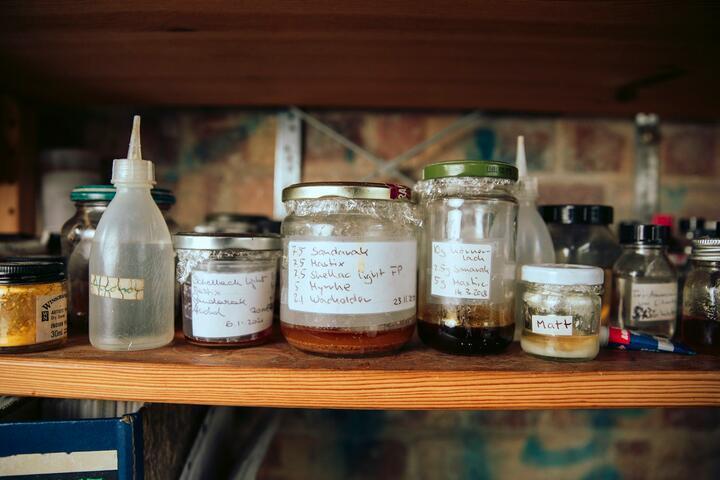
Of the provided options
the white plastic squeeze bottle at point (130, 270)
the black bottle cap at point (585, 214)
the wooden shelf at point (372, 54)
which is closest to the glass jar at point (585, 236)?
the black bottle cap at point (585, 214)

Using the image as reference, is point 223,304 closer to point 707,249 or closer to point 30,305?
point 30,305

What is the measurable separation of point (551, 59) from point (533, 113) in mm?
277

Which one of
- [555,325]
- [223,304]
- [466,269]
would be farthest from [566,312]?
[223,304]

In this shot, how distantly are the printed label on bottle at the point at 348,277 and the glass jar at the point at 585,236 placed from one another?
0.94 ft

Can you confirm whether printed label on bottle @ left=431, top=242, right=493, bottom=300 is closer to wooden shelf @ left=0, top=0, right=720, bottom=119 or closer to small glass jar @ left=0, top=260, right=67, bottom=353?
wooden shelf @ left=0, top=0, right=720, bottom=119

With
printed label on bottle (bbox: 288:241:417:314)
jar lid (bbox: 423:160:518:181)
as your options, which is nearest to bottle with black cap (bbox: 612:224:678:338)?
jar lid (bbox: 423:160:518:181)

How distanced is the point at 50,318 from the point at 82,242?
148 millimetres

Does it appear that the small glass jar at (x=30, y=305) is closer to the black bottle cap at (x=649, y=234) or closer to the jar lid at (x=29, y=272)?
the jar lid at (x=29, y=272)

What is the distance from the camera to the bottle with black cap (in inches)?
23.2

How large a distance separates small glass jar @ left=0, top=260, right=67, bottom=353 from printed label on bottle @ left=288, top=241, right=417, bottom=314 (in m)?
0.27

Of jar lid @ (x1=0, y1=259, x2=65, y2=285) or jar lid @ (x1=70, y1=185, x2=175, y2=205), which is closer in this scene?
jar lid @ (x1=0, y1=259, x2=65, y2=285)

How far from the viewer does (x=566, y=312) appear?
489 mm

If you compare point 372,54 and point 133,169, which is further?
point 372,54

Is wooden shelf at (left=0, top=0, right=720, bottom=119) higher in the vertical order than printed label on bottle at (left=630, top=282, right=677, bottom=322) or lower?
higher
